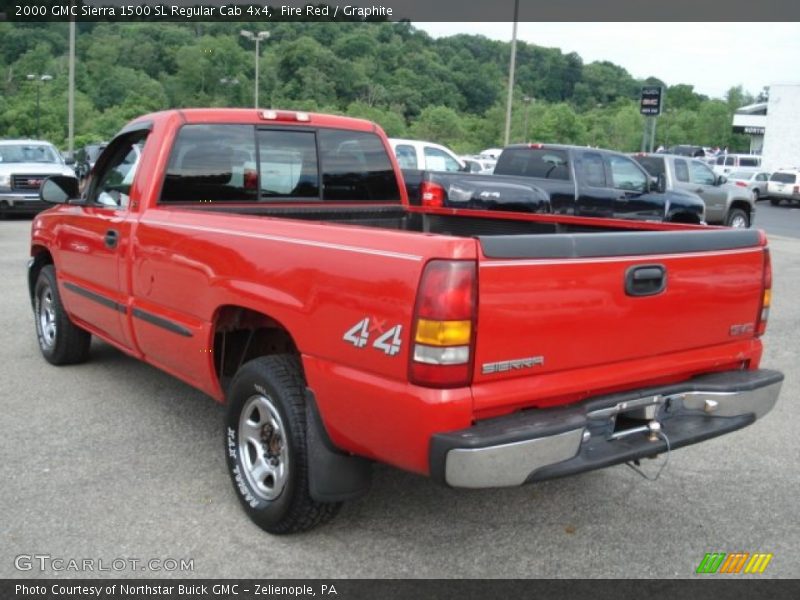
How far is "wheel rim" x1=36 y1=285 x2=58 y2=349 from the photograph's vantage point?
6191 millimetres

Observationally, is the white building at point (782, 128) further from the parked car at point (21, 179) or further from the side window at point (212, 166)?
the side window at point (212, 166)

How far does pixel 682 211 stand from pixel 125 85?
69.5 metres

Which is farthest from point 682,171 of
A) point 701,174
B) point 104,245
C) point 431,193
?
point 104,245

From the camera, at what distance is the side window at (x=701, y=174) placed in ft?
59.8

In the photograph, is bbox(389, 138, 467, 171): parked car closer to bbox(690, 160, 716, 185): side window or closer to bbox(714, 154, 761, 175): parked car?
bbox(690, 160, 716, 185): side window

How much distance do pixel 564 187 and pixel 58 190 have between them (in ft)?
30.9

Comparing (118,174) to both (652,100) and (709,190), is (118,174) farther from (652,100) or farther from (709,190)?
(652,100)

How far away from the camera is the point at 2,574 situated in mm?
3199

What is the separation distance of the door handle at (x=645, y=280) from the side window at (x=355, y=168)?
2.47 metres

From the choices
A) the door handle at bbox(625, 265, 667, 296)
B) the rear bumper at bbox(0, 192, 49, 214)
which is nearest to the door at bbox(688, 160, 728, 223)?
the rear bumper at bbox(0, 192, 49, 214)

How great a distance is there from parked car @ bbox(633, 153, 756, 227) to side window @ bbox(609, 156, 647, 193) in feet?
10.3

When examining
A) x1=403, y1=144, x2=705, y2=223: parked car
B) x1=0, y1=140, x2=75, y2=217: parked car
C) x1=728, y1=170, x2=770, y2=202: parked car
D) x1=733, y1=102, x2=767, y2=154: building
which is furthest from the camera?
x1=733, y1=102, x2=767, y2=154: building

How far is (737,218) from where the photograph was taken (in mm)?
19391
